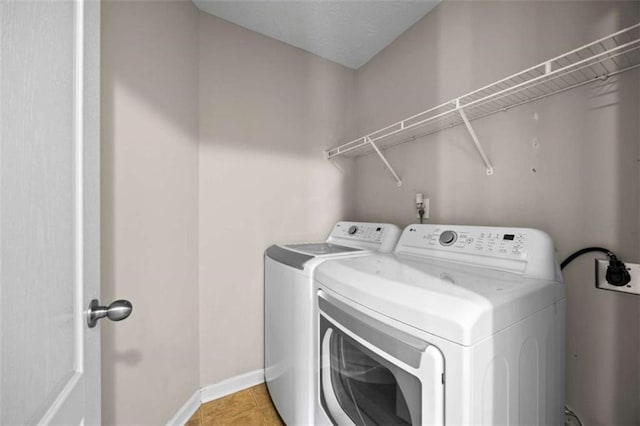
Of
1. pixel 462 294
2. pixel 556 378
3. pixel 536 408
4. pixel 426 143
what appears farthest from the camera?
pixel 426 143

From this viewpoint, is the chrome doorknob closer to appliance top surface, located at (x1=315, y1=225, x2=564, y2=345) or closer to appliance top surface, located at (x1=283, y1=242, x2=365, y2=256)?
appliance top surface, located at (x1=315, y1=225, x2=564, y2=345)

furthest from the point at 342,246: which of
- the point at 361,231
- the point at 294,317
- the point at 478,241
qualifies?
the point at 478,241

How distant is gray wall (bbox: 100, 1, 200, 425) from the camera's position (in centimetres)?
106

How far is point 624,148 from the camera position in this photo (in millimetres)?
940

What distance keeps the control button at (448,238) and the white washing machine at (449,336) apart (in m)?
0.02

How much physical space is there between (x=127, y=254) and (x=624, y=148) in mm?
2046

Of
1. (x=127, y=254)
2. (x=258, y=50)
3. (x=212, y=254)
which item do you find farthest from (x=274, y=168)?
(x=127, y=254)

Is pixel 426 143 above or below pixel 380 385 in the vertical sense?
above

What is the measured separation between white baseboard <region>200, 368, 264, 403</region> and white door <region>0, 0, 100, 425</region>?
126 centimetres

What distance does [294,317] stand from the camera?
1319mm

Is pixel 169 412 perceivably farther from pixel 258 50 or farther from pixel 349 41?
pixel 349 41

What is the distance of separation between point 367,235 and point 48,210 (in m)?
1.56

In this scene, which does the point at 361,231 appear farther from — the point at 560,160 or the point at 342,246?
the point at 560,160

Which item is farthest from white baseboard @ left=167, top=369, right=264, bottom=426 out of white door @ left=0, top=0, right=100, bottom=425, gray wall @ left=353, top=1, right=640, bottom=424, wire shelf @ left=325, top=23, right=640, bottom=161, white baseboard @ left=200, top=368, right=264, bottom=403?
wire shelf @ left=325, top=23, right=640, bottom=161
